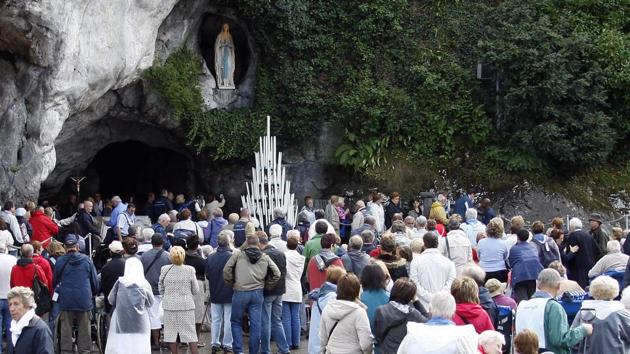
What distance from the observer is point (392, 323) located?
1123 centimetres

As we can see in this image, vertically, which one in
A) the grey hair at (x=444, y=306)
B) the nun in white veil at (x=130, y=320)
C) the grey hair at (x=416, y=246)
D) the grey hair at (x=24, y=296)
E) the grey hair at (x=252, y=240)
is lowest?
the nun in white veil at (x=130, y=320)

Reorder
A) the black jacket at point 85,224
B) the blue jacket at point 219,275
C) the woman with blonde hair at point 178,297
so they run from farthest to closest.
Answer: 1. the black jacket at point 85,224
2. the blue jacket at point 219,275
3. the woman with blonde hair at point 178,297

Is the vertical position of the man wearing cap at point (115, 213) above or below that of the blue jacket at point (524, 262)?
above

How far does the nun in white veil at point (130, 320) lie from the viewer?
1377 cm

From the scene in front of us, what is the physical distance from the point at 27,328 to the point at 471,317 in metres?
4.13

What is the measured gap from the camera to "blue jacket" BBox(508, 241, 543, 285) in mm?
15898

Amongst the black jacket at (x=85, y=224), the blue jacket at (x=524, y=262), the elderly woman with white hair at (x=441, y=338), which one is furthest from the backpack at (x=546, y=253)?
the black jacket at (x=85, y=224)

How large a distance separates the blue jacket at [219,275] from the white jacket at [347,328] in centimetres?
423

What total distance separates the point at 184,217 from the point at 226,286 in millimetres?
3299

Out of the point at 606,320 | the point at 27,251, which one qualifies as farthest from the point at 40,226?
the point at 606,320

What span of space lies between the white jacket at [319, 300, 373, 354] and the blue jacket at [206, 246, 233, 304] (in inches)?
166

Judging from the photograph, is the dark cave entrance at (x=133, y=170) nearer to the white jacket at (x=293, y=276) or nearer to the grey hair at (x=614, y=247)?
the white jacket at (x=293, y=276)

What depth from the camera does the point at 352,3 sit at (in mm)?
27406

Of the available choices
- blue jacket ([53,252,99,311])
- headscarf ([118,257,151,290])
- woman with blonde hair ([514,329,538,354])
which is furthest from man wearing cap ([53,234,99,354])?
woman with blonde hair ([514,329,538,354])
